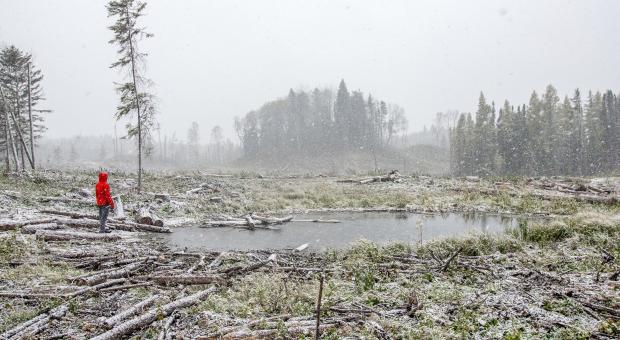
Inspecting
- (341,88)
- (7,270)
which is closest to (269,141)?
(341,88)

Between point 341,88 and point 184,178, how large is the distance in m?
71.5

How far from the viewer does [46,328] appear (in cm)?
552

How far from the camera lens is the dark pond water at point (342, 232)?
1414 cm

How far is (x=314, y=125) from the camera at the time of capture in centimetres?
10112

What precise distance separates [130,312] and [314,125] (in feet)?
316

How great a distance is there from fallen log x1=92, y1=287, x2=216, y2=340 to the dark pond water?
670 centimetres

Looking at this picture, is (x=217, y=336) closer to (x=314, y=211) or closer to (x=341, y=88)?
(x=314, y=211)

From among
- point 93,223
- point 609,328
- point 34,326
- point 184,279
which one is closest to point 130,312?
point 34,326

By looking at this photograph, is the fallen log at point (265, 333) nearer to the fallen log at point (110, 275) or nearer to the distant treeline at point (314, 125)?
the fallen log at point (110, 275)

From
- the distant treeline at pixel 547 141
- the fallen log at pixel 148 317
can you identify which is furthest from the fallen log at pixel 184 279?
the distant treeline at pixel 547 141

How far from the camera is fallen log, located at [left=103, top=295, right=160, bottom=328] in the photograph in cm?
554

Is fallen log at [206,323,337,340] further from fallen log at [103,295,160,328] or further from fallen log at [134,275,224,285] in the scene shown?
fallen log at [134,275,224,285]

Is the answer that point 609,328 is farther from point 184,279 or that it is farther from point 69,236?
point 69,236

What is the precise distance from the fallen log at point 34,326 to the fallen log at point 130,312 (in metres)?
0.94
